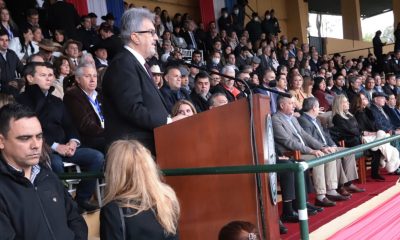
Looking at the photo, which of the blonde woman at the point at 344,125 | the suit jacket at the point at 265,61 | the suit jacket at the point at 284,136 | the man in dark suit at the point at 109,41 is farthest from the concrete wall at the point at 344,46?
the suit jacket at the point at 284,136

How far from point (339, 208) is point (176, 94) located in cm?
222

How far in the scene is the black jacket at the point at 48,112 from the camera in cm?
412

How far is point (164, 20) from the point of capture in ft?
38.9

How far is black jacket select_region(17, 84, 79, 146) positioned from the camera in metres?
4.12

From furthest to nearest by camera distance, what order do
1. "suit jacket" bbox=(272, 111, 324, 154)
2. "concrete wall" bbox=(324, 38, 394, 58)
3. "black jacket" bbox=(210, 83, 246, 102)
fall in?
"concrete wall" bbox=(324, 38, 394, 58)
"black jacket" bbox=(210, 83, 246, 102)
"suit jacket" bbox=(272, 111, 324, 154)

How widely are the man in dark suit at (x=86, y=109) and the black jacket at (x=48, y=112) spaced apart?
19cm

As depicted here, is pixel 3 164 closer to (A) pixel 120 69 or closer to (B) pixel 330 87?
(A) pixel 120 69

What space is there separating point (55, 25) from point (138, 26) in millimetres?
6467

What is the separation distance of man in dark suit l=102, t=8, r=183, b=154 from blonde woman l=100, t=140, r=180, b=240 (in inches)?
11.3

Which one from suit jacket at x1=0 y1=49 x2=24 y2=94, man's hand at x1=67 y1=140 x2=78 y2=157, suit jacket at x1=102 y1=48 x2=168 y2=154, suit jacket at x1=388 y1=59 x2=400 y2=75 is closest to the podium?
suit jacket at x1=102 y1=48 x2=168 y2=154

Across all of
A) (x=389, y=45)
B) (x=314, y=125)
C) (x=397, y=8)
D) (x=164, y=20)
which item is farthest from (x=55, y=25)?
(x=389, y=45)

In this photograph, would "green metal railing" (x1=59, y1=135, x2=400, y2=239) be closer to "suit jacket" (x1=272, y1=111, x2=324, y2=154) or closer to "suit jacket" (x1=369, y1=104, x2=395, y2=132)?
"suit jacket" (x1=272, y1=111, x2=324, y2=154)

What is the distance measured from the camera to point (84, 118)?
4441mm

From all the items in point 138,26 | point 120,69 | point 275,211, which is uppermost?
point 138,26
